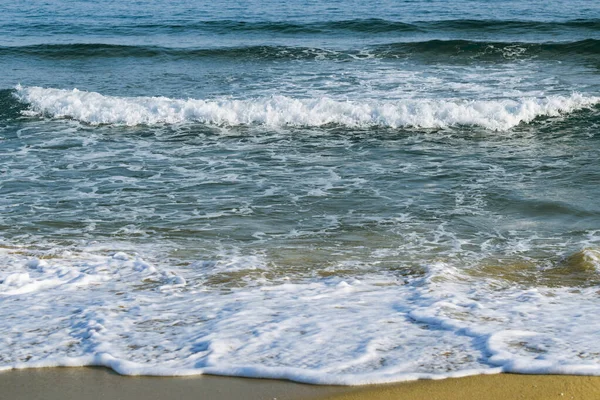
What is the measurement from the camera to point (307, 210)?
847 cm

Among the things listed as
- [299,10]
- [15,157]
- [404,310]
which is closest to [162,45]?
[299,10]

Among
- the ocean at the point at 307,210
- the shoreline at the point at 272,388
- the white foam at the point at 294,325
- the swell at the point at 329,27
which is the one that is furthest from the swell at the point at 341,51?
the shoreline at the point at 272,388

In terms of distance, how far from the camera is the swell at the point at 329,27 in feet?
72.3

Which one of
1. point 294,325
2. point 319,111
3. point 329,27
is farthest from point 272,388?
point 329,27

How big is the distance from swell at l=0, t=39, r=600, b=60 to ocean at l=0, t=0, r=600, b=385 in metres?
0.11

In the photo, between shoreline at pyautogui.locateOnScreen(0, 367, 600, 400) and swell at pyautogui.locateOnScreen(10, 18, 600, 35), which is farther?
swell at pyautogui.locateOnScreen(10, 18, 600, 35)

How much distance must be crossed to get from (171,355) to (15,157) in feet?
23.6

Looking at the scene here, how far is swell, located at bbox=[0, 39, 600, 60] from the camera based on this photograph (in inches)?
738

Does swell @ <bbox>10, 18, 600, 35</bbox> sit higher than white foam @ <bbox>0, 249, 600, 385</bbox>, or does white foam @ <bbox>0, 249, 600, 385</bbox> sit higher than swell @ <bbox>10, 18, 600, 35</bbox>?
swell @ <bbox>10, 18, 600, 35</bbox>

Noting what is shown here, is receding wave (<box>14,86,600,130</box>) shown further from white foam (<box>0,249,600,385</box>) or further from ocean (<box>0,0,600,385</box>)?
white foam (<box>0,249,600,385</box>)

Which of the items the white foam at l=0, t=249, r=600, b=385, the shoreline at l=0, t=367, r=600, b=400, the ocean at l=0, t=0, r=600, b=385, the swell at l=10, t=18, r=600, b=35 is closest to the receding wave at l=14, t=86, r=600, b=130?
the ocean at l=0, t=0, r=600, b=385

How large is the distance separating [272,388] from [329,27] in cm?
1937

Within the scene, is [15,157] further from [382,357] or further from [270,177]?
[382,357]

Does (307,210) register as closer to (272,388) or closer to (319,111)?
(272,388)
